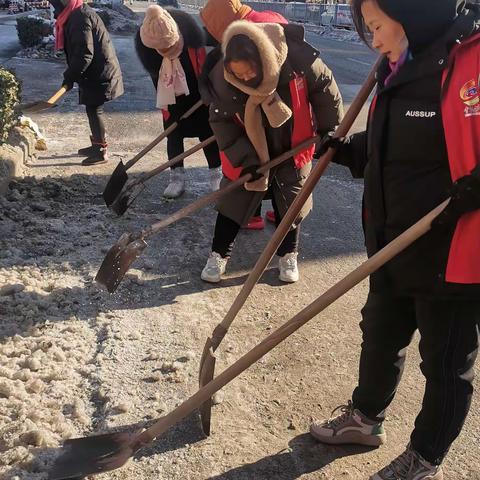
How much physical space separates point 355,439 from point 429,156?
4.30 ft

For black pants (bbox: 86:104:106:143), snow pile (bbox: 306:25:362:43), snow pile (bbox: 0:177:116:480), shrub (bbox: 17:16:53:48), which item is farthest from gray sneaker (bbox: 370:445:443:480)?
snow pile (bbox: 306:25:362:43)

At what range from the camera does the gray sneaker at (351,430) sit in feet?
8.02

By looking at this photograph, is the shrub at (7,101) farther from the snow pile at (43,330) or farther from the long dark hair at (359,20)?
the long dark hair at (359,20)

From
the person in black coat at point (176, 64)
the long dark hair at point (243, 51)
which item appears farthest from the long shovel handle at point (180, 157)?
the long dark hair at point (243, 51)

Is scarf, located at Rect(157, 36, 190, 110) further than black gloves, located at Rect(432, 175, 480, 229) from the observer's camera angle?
Yes

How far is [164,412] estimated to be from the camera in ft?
8.63

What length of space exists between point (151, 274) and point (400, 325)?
2062mm

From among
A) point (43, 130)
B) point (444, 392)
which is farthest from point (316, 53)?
point (43, 130)

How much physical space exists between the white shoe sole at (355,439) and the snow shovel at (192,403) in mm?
690

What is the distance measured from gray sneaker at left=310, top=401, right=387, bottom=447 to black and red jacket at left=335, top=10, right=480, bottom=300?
28.7 inches

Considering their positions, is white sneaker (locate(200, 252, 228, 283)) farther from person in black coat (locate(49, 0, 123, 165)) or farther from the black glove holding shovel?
person in black coat (locate(49, 0, 123, 165))

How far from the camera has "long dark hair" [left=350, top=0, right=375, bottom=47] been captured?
71.9 inches

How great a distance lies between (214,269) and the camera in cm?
375

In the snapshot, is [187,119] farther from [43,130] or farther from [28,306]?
[43,130]
